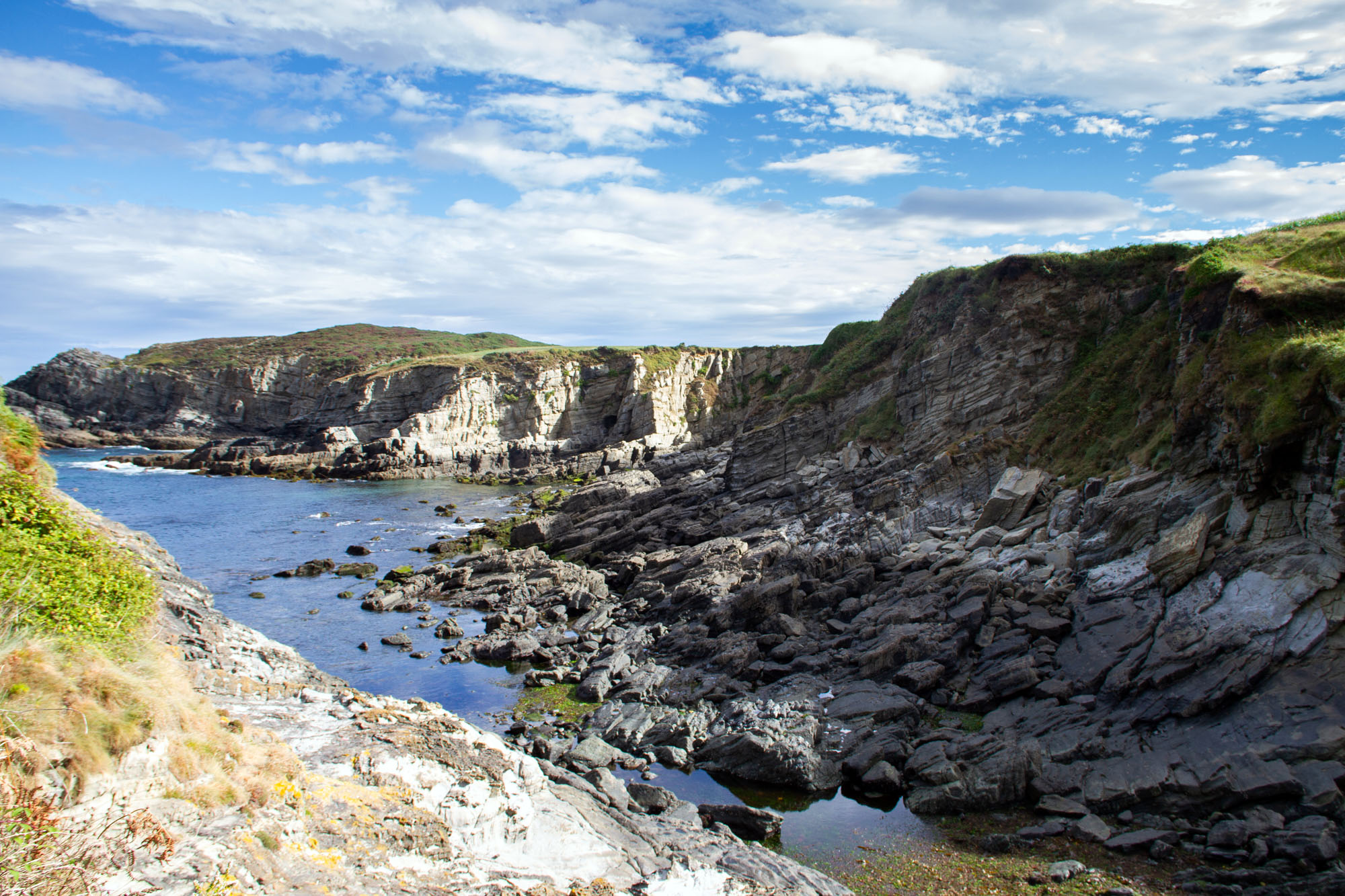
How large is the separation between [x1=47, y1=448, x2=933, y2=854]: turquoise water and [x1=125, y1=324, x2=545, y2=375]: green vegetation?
113 feet

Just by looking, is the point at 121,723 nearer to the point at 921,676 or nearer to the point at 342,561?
the point at 921,676

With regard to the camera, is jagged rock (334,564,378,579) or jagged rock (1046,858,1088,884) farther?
jagged rock (334,564,378,579)

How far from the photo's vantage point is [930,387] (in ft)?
132

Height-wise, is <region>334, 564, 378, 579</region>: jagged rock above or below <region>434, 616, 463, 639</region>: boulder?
above

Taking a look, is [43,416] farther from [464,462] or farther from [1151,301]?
[1151,301]

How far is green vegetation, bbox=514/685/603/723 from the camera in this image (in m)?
22.9

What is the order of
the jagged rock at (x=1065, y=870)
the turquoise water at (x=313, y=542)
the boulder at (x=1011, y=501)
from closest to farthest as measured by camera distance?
the jagged rock at (x=1065, y=870) < the turquoise water at (x=313, y=542) < the boulder at (x=1011, y=501)

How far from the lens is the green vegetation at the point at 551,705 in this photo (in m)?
22.9

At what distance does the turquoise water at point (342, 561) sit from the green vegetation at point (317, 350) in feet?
113

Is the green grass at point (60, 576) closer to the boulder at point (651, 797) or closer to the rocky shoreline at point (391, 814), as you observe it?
the rocky shoreline at point (391, 814)

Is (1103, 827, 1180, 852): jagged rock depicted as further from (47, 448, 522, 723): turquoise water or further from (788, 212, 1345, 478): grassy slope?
(47, 448, 522, 723): turquoise water

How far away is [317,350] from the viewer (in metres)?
130

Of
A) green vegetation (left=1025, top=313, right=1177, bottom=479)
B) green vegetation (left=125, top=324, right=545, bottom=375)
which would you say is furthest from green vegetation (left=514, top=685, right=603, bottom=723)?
green vegetation (left=125, top=324, right=545, bottom=375)

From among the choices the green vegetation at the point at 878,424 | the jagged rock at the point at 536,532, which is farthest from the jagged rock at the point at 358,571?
the green vegetation at the point at 878,424
